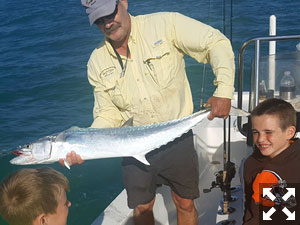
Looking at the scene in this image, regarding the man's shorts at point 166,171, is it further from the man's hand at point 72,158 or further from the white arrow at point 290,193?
the white arrow at point 290,193

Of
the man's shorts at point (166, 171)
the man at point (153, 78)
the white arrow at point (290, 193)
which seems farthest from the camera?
the man's shorts at point (166, 171)

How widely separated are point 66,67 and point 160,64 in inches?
377

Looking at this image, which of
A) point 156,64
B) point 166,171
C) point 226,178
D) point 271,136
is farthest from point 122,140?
point 226,178

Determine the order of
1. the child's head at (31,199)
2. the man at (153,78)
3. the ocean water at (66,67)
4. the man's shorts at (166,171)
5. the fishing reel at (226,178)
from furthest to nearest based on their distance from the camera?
the ocean water at (66,67), the fishing reel at (226,178), the man's shorts at (166,171), the man at (153,78), the child's head at (31,199)

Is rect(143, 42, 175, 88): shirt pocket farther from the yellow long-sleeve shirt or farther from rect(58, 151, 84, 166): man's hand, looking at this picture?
rect(58, 151, 84, 166): man's hand

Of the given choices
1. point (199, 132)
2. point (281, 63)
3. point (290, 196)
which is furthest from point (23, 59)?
point (290, 196)

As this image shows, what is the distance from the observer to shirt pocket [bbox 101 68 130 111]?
3.04 meters

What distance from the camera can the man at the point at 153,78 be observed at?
282cm

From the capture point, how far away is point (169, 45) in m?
2.97

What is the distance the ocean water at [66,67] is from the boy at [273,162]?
12.0 feet

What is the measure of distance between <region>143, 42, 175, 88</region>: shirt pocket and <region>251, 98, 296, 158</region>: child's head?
673mm

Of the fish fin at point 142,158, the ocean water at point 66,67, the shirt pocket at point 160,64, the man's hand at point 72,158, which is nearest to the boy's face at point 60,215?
the man's hand at point 72,158

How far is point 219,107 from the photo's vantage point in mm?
2732

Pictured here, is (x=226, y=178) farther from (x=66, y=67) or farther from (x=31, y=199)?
(x=66, y=67)
